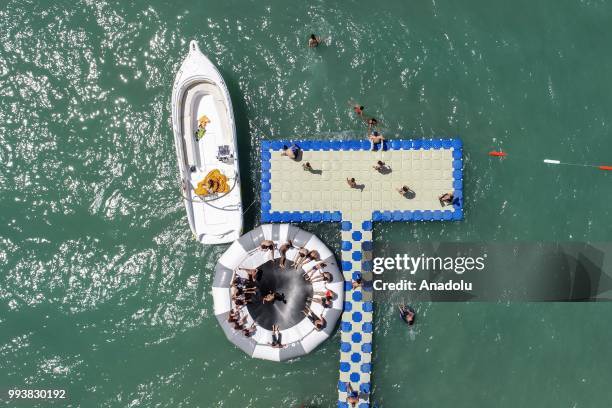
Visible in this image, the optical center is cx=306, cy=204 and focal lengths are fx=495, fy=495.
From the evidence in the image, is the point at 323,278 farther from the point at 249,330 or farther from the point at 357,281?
the point at 249,330

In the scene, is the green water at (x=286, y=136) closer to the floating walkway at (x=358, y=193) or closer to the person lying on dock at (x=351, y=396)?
the floating walkway at (x=358, y=193)

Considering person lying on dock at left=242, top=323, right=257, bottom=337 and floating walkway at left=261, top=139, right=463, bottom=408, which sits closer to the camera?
person lying on dock at left=242, top=323, right=257, bottom=337

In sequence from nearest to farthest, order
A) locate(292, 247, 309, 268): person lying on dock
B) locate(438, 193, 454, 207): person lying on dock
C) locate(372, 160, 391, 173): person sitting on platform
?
locate(292, 247, 309, 268): person lying on dock < locate(438, 193, 454, 207): person lying on dock < locate(372, 160, 391, 173): person sitting on platform

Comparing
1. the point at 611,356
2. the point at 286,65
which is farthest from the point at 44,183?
the point at 611,356

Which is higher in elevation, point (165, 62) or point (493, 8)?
point (493, 8)

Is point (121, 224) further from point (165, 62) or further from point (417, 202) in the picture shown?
point (417, 202)

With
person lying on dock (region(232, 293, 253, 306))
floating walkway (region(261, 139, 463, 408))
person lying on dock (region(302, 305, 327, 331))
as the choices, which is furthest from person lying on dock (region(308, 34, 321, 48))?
person lying on dock (region(302, 305, 327, 331))

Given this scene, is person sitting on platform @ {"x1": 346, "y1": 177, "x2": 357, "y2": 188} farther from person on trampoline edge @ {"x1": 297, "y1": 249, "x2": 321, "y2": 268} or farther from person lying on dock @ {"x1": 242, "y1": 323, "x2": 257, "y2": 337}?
person lying on dock @ {"x1": 242, "y1": 323, "x2": 257, "y2": 337}
